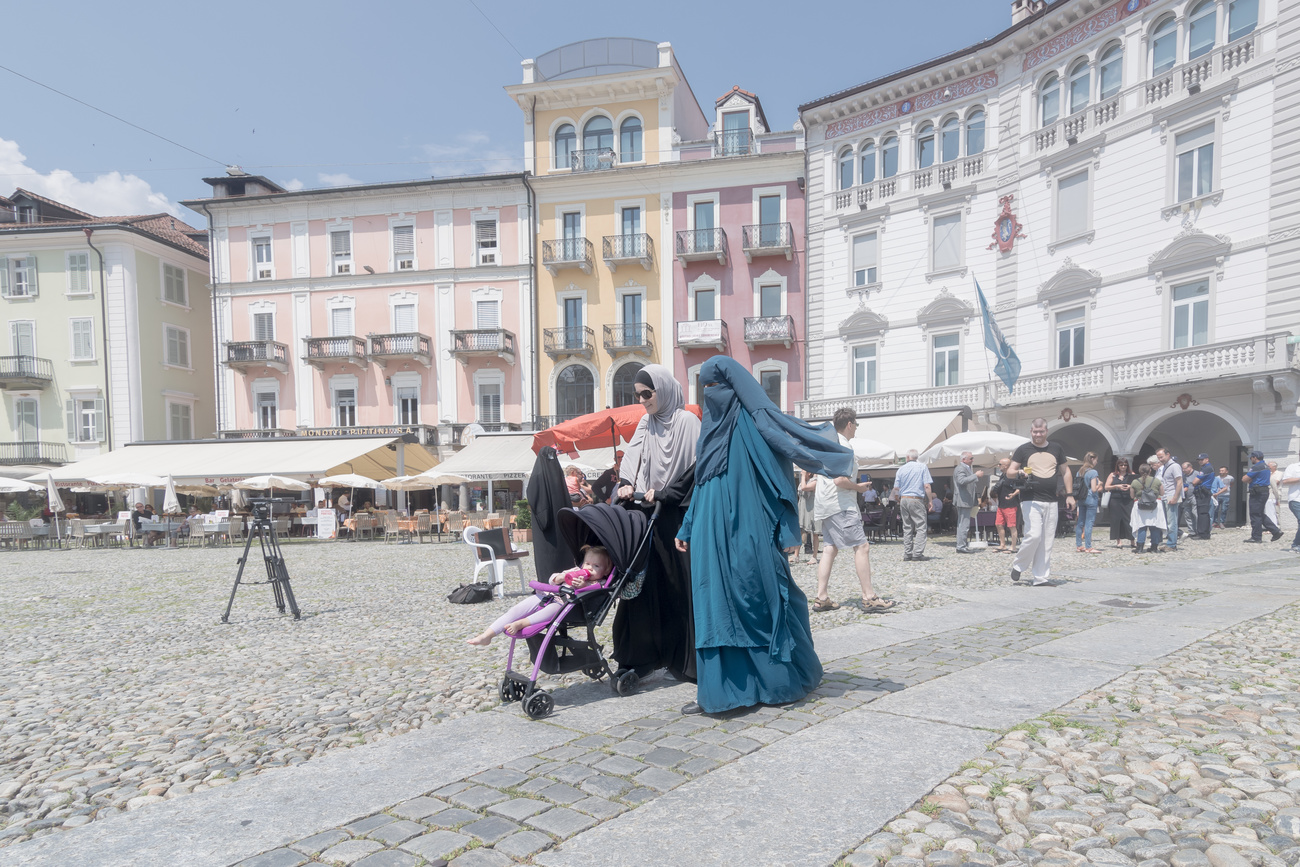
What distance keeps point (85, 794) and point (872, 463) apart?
14.8m

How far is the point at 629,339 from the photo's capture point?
3066 cm

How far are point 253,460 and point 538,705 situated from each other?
2400 centimetres

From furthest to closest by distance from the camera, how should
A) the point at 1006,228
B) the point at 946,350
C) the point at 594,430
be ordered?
1. the point at 946,350
2. the point at 1006,228
3. the point at 594,430

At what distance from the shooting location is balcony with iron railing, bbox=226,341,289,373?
1266 inches

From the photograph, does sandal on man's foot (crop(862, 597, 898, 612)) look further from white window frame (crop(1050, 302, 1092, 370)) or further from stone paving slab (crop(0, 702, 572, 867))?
white window frame (crop(1050, 302, 1092, 370))

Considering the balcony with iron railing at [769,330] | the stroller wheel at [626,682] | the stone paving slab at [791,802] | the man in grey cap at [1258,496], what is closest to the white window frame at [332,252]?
the balcony with iron railing at [769,330]

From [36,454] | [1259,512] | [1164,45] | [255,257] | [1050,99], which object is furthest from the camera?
[36,454]

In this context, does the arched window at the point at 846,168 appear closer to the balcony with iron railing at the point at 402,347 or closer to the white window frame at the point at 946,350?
the white window frame at the point at 946,350

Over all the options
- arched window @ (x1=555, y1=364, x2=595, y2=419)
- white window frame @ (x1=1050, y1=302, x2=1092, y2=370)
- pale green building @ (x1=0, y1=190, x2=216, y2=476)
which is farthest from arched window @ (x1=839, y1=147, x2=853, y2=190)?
pale green building @ (x1=0, y1=190, x2=216, y2=476)

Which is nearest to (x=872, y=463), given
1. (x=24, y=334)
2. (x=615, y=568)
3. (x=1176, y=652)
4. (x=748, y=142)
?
(x=1176, y=652)

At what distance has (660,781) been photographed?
9.85 ft

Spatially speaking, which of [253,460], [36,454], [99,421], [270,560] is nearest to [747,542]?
[270,560]

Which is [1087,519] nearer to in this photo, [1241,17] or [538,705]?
[538,705]

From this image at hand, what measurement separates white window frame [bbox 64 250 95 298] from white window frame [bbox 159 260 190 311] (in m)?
2.52
